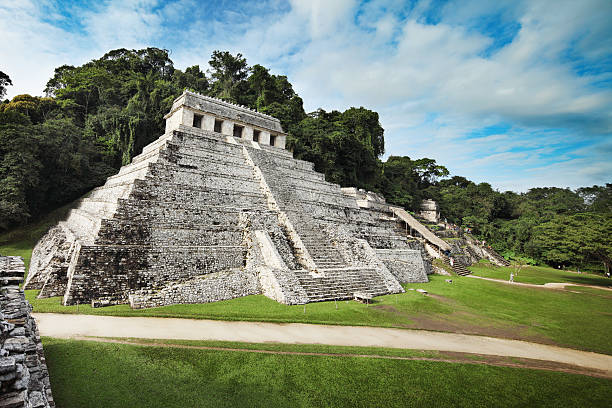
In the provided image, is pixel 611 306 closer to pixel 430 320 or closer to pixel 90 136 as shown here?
pixel 430 320

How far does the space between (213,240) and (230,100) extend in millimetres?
27371

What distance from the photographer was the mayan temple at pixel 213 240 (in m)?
10.1

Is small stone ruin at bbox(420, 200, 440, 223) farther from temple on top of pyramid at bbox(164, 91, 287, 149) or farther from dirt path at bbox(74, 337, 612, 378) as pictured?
dirt path at bbox(74, 337, 612, 378)

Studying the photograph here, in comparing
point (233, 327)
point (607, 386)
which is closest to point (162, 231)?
point (233, 327)

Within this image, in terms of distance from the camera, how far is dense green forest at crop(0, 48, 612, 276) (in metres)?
20.0

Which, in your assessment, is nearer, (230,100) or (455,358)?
(455,358)

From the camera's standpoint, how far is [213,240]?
500 inches

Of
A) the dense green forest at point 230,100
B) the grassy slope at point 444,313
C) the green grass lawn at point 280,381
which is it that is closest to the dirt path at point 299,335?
the grassy slope at point 444,313

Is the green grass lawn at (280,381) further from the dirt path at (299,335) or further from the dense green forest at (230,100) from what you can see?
the dense green forest at (230,100)

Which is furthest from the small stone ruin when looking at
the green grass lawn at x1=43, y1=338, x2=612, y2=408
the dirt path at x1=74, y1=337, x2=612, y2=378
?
the green grass lawn at x1=43, y1=338, x2=612, y2=408

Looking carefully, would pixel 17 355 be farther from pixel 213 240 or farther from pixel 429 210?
pixel 429 210

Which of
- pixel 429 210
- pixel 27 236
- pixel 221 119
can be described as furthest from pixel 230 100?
pixel 429 210

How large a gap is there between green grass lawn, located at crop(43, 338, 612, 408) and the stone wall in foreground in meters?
1.13

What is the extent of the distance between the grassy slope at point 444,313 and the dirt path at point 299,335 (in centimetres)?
44
